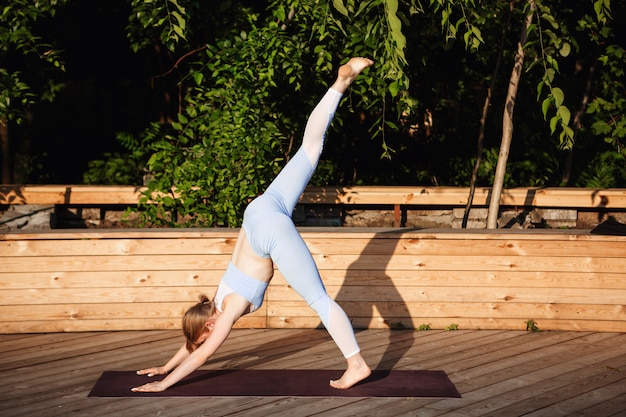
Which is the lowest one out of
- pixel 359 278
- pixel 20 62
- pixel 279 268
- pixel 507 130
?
pixel 359 278

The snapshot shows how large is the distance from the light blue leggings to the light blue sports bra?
168mm

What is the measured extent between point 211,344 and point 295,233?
0.79 metres

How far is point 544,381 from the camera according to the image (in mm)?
5215

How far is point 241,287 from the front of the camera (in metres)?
4.90

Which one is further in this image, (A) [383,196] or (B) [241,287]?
(A) [383,196]

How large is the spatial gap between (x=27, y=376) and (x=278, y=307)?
6.55ft

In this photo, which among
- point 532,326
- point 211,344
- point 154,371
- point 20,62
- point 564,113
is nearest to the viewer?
point 211,344

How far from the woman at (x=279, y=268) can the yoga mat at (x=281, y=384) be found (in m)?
0.11

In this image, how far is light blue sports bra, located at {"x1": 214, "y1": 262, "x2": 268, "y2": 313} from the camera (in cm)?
489

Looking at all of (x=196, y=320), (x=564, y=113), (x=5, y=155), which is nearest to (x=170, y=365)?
(x=196, y=320)

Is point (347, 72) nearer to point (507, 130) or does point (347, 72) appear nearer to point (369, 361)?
point (369, 361)

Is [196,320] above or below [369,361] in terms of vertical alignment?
above

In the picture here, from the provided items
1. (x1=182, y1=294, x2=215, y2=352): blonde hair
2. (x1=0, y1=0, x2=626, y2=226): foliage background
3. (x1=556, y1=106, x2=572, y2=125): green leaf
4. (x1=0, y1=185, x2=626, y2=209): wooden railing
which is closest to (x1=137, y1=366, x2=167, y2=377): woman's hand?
(x1=182, y1=294, x2=215, y2=352): blonde hair

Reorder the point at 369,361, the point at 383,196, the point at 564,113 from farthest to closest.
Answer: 1. the point at 383,196
2. the point at 369,361
3. the point at 564,113
